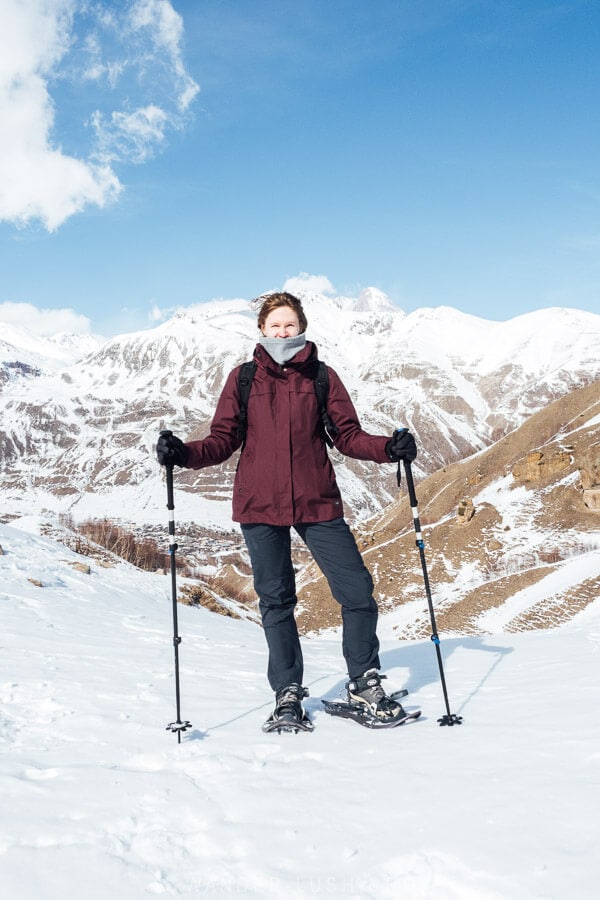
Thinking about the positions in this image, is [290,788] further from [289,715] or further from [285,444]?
[285,444]

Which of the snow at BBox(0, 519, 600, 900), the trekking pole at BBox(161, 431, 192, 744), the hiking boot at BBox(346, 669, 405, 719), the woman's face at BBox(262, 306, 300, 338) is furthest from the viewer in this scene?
the woman's face at BBox(262, 306, 300, 338)

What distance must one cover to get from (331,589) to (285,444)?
4.63 ft

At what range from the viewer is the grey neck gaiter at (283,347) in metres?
5.48

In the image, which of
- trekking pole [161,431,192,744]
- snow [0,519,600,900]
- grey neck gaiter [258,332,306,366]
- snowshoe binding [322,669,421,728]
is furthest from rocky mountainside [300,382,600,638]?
grey neck gaiter [258,332,306,366]

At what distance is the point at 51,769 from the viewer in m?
4.19

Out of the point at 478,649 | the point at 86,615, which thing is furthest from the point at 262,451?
the point at 86,615

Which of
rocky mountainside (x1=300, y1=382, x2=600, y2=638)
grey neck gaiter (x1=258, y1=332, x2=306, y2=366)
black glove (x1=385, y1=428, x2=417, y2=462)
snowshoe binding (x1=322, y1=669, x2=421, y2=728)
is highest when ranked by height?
grey neck gaiter (x1=258, y1=332, x2=306, y2=366)

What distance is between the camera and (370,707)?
17.6 feet

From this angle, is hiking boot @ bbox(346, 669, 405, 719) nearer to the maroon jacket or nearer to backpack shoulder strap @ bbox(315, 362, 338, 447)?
the maroon jacket

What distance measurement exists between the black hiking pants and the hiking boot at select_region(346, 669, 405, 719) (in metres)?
0.08

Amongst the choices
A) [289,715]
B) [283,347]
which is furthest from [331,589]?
[283,347]

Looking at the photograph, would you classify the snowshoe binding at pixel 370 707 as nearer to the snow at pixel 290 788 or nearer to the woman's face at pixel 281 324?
the snow at pixel 290 788

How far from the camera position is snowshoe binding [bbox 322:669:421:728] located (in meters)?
5.21

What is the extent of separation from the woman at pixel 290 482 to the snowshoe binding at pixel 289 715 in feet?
0.05
